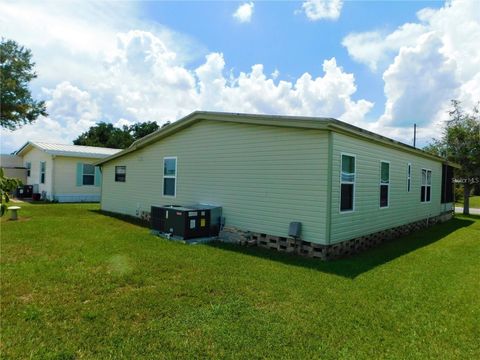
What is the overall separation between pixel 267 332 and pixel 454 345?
6.52 feet

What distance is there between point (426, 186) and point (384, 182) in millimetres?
5101

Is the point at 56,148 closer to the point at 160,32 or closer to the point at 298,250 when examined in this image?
the point at 160,32

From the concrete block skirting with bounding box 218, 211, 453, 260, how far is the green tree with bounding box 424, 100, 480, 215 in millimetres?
11493

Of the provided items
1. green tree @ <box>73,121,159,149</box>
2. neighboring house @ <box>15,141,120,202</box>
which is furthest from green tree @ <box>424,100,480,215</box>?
green tree @ <box>73,121,159,149</box>

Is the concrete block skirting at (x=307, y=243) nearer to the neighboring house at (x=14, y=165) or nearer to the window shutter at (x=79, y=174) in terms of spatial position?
the window shutter at (x=79, y=174)

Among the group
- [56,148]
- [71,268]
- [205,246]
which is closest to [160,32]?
[205,246]

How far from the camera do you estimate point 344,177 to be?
760 cm

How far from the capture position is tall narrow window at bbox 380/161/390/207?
948cm

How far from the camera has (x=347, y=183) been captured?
771 cm

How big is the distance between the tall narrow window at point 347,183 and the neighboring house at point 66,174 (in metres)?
15.6

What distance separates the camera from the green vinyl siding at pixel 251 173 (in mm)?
7246

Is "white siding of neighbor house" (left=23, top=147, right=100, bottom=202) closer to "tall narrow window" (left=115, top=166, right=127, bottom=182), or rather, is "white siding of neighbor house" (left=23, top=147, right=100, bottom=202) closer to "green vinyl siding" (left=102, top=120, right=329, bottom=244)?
"tall narrow window" (left=115, top=166, right=127, bottom=182)

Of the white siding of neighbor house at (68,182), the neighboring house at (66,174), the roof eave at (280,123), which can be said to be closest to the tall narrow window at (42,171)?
the neighboring house at (66,174)

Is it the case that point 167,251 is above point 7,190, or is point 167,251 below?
below
